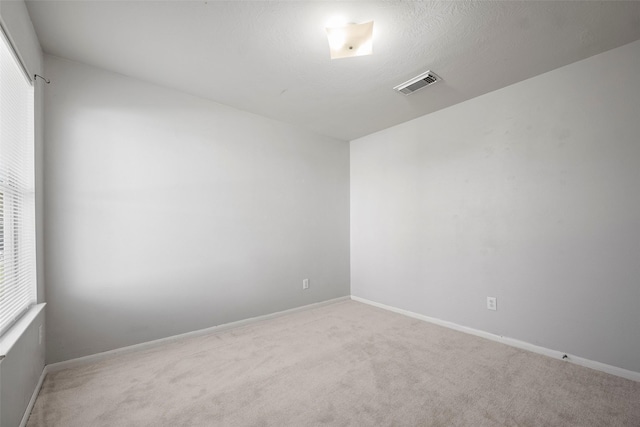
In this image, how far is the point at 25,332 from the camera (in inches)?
61.7

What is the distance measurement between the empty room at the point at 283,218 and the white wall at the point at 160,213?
2 centimetres

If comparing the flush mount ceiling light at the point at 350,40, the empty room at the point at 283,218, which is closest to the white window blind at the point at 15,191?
the empty room at the point at 283,218

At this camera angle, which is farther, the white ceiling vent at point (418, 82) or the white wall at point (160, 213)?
the white ceiling vent at point (418, 82)

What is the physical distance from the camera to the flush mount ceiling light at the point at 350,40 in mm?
1860

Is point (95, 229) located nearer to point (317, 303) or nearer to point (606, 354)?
point (317, 303)

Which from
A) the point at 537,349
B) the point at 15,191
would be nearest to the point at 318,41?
the point at 15,191

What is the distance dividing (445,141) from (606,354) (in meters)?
2.26

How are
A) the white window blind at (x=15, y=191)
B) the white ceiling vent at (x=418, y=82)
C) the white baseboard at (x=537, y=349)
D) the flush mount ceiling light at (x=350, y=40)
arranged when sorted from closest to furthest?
1. the white window blind at (x=15, y=191)
2. the flush mount ceiling light at (x=350, y=40)
3. the white baseboard at (x=537, y=349)
4. the white ceiling vent at (x=418, y=82)

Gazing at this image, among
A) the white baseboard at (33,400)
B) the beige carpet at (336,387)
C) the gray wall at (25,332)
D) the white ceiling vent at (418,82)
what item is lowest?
the beige carpet at (336,387)

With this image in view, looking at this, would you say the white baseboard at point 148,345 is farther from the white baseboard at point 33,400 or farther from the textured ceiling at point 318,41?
the textured ceiling at point 318,41

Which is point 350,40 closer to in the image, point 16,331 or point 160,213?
point 160,213

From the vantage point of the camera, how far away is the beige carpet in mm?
1633

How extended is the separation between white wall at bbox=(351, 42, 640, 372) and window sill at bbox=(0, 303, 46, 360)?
332 cm

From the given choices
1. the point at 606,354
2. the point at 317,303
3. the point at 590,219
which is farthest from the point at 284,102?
the point at 606,354
